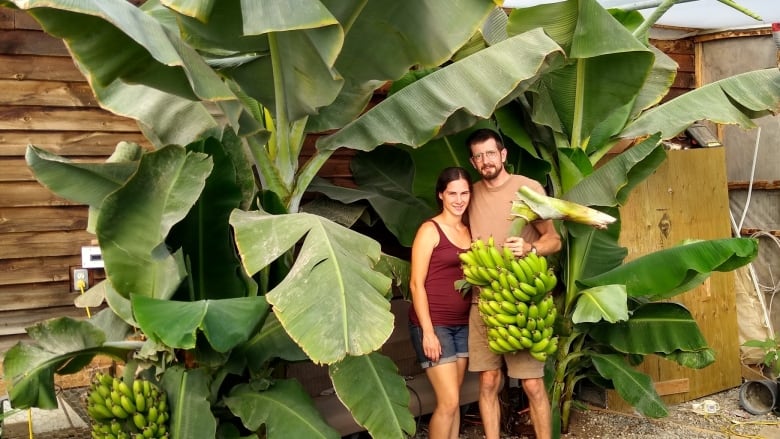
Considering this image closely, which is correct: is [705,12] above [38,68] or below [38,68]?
above

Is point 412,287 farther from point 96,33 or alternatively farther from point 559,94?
point 96,33

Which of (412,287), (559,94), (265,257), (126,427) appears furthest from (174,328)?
(559,94)

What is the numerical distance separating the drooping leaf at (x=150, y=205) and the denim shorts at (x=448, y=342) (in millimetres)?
1603

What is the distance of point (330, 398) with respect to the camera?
17.8 ft

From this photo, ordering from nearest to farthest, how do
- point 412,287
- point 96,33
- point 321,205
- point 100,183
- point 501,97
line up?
→ point 96,33
point 100,183
point 501,97
point 412,287
point 321,205

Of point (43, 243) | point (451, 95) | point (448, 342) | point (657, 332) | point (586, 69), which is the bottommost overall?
point (657, 332)

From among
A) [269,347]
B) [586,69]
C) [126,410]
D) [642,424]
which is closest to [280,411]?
[269,347]

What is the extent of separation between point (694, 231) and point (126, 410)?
487 centimetres

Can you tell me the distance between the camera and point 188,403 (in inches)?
159

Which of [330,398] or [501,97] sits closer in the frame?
[501,97]

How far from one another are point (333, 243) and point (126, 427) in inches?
50.8

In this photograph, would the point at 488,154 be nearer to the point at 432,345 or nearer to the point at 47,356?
the point at 432,345

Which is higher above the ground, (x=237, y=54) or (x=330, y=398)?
(x=237, y=54)

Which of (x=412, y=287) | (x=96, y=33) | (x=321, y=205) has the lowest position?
(x=412, y=287)
